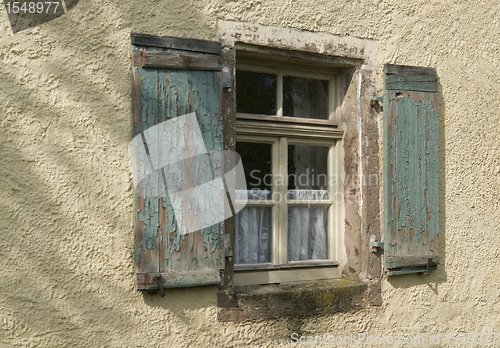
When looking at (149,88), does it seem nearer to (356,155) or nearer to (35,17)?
(35,17)

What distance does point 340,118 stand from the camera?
3100mm

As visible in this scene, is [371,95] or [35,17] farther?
[371,95]

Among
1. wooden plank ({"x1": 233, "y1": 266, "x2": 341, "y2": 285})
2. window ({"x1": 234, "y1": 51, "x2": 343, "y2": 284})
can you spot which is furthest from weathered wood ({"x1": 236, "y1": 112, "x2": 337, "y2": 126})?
wooden plank ({"x1": 233, "y1": 266, "x2": 341, "y2": 285})

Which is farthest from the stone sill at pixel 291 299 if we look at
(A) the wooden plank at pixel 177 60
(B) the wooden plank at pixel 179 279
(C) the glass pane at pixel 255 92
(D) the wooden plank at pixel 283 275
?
(A) the wooden plank at pixel 177 60

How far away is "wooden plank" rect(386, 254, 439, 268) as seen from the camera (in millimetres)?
2943

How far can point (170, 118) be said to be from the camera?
2473 millimetres

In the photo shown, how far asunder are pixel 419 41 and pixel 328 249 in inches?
61.6

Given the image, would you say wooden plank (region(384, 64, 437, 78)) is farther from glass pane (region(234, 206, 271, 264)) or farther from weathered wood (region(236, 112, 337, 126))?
glass pane (region(234, 206, 271, 264))

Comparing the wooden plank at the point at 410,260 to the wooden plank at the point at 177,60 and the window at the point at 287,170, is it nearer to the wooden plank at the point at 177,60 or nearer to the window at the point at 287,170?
the window at the point at 287,170

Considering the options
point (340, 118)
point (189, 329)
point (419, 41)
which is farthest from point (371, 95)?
point (189, 329)

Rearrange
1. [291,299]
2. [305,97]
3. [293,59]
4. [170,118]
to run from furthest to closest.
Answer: [305,97]
[293,59]
[291,299]
[170,118]

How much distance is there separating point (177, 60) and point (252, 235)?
3.82 ft

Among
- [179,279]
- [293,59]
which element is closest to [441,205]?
[293,59]

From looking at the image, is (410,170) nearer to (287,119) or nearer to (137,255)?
(287,119)
